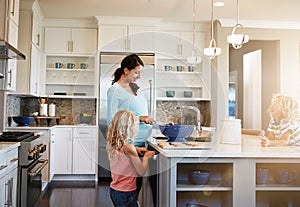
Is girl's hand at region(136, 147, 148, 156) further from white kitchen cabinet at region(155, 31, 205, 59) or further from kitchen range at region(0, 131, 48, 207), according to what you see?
white kitchen cabinet at region(155, 31, 205, 59)

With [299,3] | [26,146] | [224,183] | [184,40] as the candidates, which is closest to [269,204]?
[224,183]

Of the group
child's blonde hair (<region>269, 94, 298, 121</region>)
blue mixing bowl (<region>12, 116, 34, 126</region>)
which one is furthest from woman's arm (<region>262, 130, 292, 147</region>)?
blue mixing bowl (<region>12, 116, 34, 126</region>)

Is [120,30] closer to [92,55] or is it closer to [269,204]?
[92,55]

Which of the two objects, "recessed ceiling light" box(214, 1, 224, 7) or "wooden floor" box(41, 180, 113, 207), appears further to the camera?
"recessed ceiling light" box(214, 1, 224, 7)

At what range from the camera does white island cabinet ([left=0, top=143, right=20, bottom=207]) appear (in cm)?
204

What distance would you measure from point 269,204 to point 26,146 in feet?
5.91

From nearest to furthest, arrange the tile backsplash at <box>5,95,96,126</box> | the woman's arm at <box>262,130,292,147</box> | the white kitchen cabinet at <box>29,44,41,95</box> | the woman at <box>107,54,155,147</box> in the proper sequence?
1. the woman at <box>107,54,155,147</box>
2. the woman's arm at <box>262,130,292,147</box>
3. the white kitchen cabinet at <box>29,44,41,95</box>
4. the tile backsplash at <box>5,95,96,126</box>

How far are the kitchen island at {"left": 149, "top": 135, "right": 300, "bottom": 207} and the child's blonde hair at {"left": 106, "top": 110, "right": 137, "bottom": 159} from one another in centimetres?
29

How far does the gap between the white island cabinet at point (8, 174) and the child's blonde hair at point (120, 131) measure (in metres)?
0.73

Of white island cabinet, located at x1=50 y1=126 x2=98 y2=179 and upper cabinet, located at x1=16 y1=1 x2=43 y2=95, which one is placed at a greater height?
upper cabinet, located at x1=16 y1=1 x2=43 y2=95

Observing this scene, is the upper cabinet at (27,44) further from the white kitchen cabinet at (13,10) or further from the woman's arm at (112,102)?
the woman's arm at (112,102)

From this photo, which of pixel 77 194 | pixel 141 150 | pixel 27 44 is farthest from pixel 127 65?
pixel 27 44

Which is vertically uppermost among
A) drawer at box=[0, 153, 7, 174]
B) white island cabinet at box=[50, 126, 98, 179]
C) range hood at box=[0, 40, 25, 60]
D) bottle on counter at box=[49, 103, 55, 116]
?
range hood at box=[0, 40, 25, 60]

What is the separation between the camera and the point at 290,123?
2.55 meters
